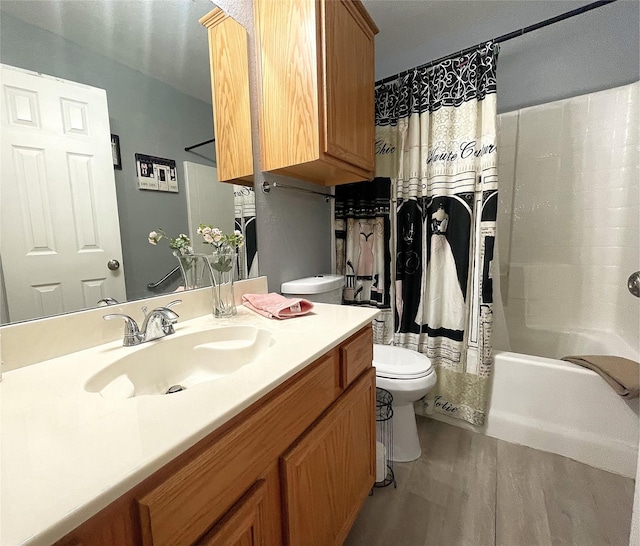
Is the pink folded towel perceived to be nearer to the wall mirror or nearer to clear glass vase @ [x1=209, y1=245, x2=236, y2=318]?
clear glass vase @ [x1=209, y1=245, x2=236, y2=318]

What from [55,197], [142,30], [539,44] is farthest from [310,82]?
→ [539,44]

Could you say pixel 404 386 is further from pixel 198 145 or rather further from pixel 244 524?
pixel 198 145

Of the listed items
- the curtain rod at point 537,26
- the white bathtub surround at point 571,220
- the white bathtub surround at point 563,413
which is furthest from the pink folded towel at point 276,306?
the white bathtub surround at point 571,220

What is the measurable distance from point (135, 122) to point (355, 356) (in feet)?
3.32

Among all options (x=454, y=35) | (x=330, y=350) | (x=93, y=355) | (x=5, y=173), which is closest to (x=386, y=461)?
(x=330, y=350)

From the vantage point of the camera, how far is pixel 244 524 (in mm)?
557

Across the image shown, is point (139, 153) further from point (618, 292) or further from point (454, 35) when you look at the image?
point (618, 292)

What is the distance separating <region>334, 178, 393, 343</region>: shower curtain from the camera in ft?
6.17

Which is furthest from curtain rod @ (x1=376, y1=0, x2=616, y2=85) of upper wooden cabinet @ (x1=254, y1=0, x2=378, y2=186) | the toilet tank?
the toilet tank

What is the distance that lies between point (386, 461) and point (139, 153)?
163cm

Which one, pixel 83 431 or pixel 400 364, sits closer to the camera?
pixel 83 431

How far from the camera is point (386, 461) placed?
1.45m

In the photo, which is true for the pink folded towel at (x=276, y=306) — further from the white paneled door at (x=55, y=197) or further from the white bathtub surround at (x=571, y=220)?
the white bathtub surround at (x=571, y=220)

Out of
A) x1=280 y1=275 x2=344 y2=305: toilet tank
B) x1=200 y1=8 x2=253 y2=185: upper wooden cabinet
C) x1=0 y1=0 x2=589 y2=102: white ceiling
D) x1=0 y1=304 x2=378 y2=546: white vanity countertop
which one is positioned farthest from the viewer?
x1=280 y1=275 x2=344 y2=305: toilet tank
